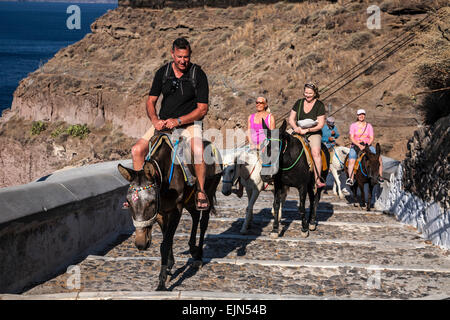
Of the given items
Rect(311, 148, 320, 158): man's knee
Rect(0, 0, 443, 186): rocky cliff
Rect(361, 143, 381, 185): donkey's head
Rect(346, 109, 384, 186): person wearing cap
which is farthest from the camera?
Rect(0, 0, 443, 186): rocky cliff

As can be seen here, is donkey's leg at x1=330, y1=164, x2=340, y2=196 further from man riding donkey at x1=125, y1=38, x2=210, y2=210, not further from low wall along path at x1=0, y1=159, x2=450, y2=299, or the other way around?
man riding donkey at x1=125, y1=38, x2=210, y2=210

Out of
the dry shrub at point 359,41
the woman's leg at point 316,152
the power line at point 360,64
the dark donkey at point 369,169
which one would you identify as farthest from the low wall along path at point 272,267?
the dry shrub at point 359,41

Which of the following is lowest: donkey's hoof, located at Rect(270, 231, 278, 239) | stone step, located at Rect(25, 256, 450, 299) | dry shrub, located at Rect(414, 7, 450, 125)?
stone step, located at Rect(25, 256, 450, 299)

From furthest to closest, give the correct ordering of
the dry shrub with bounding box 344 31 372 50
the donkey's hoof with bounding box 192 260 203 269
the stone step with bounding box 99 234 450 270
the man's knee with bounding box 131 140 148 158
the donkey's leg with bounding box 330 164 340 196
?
the dry shrub with bounding box 344 31 372 50 → the donkey's leg with bounding box 330 164 340 196 → the stone step with bounding box 99 234 450 270 → the donkey's hoof with bounding box 192 260 203 269 → the man's knee with bounding box 131 140 148 158

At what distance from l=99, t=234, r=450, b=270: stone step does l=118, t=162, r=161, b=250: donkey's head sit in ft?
9.19

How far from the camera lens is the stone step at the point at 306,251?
810 centimetres

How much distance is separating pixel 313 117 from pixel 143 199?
5471 mm

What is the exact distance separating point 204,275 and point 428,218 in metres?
4.94

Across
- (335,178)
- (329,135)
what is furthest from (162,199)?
(335,178)

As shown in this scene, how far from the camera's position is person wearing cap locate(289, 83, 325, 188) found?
392 inches

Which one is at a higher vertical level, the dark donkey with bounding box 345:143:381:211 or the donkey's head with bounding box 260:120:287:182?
the donkey's head with bounding box 260:120:287:182

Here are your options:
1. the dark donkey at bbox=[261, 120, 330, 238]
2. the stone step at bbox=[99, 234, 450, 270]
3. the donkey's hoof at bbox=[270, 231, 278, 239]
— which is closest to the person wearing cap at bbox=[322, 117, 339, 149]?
the dark donkey at bbox=[261, 120, 330, 238]

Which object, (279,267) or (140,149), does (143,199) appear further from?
(279,267)

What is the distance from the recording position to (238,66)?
1806 inches
